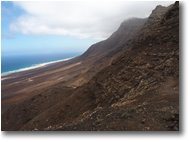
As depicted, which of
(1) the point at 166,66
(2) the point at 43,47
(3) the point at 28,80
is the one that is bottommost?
(3) the point at 28,80

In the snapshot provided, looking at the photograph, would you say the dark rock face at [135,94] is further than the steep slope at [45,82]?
No

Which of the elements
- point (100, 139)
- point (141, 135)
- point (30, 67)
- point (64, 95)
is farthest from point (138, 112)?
point (30, 67)

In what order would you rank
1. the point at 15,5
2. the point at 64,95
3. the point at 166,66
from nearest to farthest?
the point at 15,5 < the point at 166,66 < the point at 64,95

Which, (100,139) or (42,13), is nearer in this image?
(100,139)

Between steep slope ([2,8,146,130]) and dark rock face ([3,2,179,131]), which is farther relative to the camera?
steep slope ([2,8,146,130])

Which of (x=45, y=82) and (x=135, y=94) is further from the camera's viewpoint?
(x=45, y=82)

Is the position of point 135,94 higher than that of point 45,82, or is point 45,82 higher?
point 135,94

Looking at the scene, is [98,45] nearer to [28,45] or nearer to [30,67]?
[30,67]

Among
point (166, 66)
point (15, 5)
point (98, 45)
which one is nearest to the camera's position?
point (15, 5)
